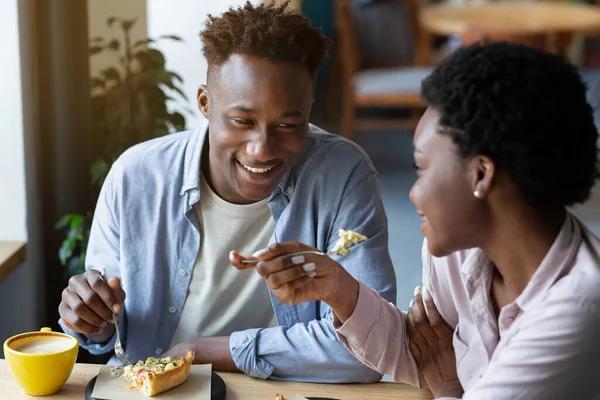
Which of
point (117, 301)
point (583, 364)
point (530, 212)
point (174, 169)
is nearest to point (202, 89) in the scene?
point (174, 169)

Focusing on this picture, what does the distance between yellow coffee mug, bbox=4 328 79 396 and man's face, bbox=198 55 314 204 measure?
469 mm

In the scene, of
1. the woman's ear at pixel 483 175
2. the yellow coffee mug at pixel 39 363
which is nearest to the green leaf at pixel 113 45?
the yellow coffee mug at pixel 39 363

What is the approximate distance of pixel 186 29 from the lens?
357cm

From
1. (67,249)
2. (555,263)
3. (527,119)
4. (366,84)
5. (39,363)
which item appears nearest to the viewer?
(527,119)

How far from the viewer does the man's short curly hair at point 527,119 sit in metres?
1.15

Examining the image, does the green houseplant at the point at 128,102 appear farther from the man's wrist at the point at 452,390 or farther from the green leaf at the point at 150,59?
the man's wrist at the point at 452,390

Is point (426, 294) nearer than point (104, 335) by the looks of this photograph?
Yes

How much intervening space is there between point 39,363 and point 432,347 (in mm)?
656

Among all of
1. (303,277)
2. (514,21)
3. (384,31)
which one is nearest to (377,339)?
(303,277)

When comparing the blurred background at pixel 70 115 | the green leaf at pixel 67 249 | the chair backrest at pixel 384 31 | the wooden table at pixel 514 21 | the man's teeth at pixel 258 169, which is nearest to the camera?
the man's teeth at pixel 258 169

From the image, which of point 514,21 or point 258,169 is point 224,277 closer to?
point 258,169

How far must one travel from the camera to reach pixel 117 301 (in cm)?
161

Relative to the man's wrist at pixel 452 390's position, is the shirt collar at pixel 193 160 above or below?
above

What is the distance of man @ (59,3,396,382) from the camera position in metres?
1.68
